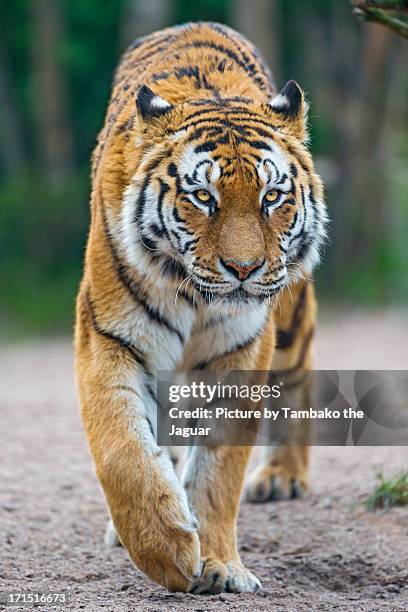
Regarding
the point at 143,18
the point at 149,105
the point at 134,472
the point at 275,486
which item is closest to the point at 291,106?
the point at 149,105

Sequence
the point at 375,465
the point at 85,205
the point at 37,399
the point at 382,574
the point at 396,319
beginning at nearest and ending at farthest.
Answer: the point at 382,574 < the point at 375,465 < the point at 37,399 < the point at 396,319 < the point at 85,205

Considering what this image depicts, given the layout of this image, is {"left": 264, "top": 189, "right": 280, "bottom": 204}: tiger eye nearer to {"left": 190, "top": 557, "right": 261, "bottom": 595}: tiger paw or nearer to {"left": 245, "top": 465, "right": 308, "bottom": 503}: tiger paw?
{"left": 190, "top": 557, "right": 261, "bottom": 595}: tiger paw

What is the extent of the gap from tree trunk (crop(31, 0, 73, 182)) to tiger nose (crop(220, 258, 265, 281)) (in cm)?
1223

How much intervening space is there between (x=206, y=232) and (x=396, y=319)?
9.65m

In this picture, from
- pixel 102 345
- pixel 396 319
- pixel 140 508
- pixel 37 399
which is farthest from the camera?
pixel 396 319

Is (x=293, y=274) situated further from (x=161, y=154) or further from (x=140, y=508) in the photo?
(x=140, y=508)

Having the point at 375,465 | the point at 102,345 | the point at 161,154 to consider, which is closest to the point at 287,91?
the point at 161,154

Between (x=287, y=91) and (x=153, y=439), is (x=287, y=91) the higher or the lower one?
the higher one

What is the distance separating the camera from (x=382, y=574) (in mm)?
4762

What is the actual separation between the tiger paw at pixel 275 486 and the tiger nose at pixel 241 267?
7.12ft

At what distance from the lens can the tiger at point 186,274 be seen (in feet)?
13.7

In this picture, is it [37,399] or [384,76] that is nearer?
[37,399]

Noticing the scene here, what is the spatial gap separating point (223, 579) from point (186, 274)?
1.22 meters

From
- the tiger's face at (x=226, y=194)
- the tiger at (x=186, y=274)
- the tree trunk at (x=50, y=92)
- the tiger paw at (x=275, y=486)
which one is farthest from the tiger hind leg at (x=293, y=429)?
the tree trunk at (x=50, y=92)
